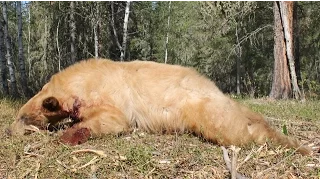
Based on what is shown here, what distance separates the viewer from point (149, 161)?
349 centimetres

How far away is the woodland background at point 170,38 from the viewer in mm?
16653

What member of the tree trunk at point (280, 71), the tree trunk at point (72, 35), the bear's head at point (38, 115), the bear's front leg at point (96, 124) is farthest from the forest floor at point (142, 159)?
the tree trunk at point (72, 35)

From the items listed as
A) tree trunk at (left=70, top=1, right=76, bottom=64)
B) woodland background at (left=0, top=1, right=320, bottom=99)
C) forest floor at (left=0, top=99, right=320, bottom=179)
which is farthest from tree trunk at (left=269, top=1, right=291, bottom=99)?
tree trunk at (left=70, top=1, right=76, bottom=64)

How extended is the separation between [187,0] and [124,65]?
3662 cm

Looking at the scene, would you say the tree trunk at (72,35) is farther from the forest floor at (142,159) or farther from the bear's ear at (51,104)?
the forest floor at (142,159)

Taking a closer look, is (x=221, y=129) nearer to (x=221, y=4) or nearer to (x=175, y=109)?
(x=175, y=109)

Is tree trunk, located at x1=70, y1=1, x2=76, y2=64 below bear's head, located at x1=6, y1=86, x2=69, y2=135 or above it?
above

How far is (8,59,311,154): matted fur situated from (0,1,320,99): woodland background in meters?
6.57

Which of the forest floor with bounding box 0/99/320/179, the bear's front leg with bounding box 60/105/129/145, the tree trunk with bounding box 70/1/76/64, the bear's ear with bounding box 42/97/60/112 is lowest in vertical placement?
the forest floor with bounding box 0/99/320/179

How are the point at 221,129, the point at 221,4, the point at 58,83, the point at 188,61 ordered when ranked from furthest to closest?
the point at 188,61 → the point at 221,4 → the point at 58,83 → the point at 221,129

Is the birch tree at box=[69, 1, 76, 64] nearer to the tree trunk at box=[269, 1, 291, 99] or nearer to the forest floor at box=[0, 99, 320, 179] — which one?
the tree trunk at box=[269, 1, 291, 99]

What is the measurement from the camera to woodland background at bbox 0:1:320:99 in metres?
16.7

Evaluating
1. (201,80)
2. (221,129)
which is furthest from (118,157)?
(201,80)

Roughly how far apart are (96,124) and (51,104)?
816 mm
